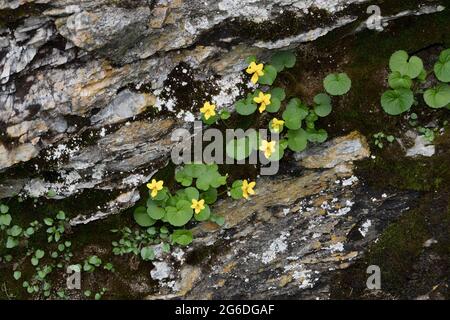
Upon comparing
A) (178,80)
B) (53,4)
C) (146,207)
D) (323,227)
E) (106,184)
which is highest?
(53,4)

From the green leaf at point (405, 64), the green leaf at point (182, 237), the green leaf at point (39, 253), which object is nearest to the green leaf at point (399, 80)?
the green leaf at point (405, 64)

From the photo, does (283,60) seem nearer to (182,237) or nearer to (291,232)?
(291,232)

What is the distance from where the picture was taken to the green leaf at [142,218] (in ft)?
14.8

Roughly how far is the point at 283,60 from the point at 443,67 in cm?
132

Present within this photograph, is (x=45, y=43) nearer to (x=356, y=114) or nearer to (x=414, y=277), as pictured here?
(x=356, y=114)

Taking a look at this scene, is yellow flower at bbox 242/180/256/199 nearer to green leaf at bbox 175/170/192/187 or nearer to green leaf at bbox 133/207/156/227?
green leaf at bbox 175/170/192/187

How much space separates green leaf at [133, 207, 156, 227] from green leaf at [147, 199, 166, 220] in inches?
2.5

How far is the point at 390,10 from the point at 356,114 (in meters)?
0.90

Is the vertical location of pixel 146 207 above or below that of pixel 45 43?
below

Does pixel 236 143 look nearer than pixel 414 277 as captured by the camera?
Yes

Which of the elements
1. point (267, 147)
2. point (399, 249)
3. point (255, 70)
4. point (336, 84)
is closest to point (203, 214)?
point (267, 147)

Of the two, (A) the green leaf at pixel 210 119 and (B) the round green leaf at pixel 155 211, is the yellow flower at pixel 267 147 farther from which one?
(B) the round green leaf at pixel 155 211

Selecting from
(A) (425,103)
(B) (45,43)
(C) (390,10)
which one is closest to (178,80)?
(B) (45,43)

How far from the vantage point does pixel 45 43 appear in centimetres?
392
